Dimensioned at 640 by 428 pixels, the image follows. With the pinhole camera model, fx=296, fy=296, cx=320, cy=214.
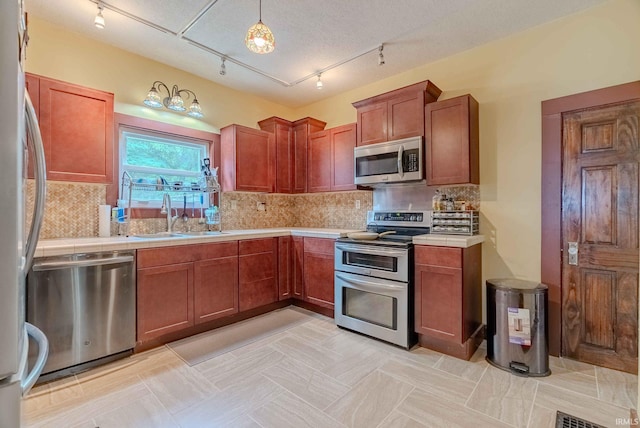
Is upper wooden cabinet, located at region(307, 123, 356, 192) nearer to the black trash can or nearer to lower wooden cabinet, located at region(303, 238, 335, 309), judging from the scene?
lower wooden cabinet, located at region(303, 238, 335, 309)

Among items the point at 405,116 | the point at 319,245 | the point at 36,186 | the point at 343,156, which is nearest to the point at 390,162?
the point at 405,116

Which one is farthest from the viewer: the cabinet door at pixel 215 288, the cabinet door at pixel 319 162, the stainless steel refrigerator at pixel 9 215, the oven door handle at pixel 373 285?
the cabinet door at pixel 319 162

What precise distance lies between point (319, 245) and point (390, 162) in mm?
1223

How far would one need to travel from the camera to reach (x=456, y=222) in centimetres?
283

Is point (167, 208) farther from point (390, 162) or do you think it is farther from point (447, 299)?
point (447, 299)

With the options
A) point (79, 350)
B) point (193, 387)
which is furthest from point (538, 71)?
point (79, 350)

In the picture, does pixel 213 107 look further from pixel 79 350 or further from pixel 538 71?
pixel 538 71

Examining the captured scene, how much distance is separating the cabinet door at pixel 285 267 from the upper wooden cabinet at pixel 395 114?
1.48 metres

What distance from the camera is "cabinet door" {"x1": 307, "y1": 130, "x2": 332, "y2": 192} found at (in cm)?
393

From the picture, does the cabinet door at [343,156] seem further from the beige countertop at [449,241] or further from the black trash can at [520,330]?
the black trash can at [520,330]

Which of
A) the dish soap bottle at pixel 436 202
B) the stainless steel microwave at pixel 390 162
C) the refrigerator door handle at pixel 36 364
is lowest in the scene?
the refrigerator door handle at pixel 36 364

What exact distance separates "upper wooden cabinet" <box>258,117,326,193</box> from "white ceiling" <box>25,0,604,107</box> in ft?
2.52

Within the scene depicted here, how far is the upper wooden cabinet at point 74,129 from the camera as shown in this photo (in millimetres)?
2330

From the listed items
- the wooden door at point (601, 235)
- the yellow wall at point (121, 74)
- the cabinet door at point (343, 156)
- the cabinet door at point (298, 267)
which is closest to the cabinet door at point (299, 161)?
the cabinet door at point (343, 156)
